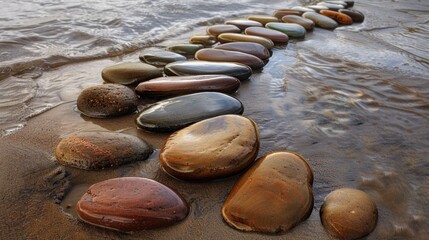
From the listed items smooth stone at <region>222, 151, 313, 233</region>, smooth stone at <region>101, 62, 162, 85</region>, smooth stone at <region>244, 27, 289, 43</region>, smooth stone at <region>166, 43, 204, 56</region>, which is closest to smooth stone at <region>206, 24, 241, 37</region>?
smooth stone at <region>244, 27, 289, 43</region>

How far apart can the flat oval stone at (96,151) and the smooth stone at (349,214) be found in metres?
0.73

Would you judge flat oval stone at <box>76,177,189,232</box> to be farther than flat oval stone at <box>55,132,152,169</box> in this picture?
No

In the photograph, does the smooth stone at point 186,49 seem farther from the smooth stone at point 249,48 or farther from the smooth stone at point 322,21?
the smooth stone at point 322,21

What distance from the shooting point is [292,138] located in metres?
1.66

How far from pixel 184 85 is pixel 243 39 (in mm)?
1106

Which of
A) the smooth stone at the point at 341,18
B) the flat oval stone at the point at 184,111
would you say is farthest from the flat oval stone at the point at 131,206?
the smooth stone at the point at 341,18

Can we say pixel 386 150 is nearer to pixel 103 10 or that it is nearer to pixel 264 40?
pixel 264 40

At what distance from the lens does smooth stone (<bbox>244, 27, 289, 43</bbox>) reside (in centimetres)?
303

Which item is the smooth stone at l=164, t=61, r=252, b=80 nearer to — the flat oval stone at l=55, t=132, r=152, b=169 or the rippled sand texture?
the rippled sand texture

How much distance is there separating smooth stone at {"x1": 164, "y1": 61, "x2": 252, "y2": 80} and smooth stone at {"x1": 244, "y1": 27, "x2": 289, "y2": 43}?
0.90 meters

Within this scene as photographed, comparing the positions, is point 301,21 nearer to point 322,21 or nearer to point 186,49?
point 322,21

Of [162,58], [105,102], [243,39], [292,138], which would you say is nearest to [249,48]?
[243,39]

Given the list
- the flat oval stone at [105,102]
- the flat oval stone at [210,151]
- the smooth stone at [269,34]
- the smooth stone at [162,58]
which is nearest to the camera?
the flat oval stone at [210,151]

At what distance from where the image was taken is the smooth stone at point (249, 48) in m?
2.54
